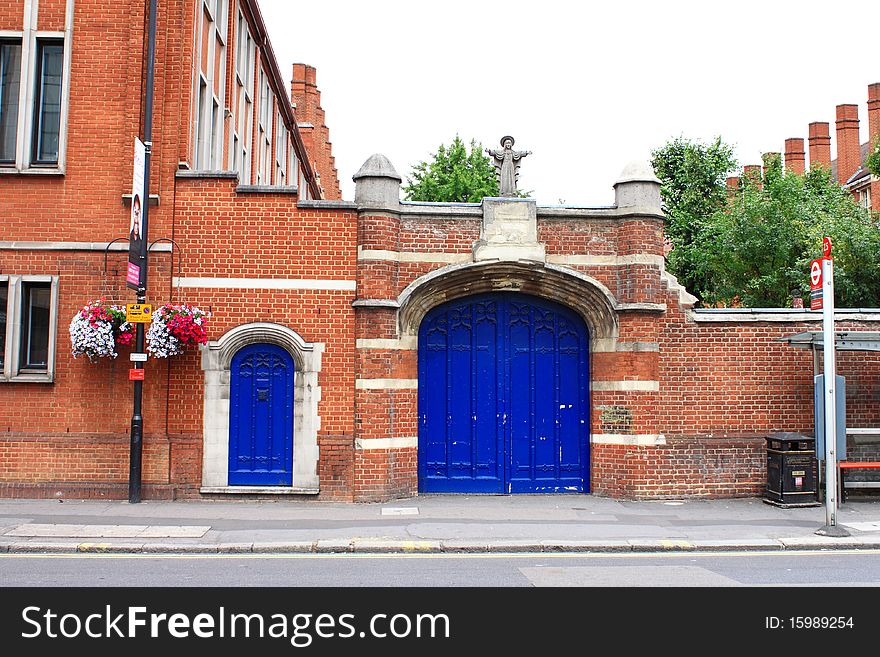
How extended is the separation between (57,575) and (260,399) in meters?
5.19

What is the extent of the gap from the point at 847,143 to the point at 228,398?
51.0m

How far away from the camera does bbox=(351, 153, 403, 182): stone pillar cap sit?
13391 millimetres

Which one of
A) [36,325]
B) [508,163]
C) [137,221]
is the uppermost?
[508,163]

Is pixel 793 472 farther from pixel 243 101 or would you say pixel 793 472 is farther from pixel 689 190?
pixel 689 190

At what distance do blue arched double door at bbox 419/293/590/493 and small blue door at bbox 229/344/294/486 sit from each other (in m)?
2.27

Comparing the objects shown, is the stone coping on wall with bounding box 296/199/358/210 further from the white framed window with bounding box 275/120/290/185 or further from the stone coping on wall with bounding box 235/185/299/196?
the white framed window with bounding box 275/120/290/185

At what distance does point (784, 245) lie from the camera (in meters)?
25.0

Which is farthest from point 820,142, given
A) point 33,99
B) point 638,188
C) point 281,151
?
point 33,99

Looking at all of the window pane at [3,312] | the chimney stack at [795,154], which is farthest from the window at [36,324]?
the chimney stack at [795,154]

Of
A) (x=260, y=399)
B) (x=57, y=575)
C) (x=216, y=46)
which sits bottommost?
(x=57, y=575)

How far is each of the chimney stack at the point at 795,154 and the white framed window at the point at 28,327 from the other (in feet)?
183

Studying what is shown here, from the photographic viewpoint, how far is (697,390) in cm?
1380
